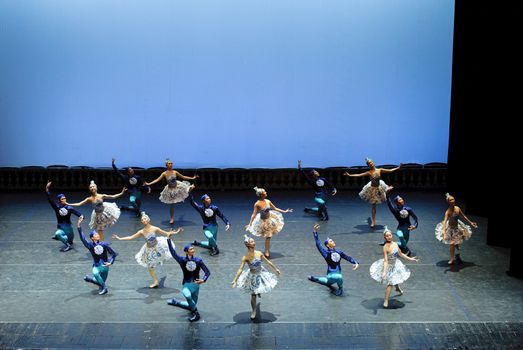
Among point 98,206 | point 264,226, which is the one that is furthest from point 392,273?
point 98,206

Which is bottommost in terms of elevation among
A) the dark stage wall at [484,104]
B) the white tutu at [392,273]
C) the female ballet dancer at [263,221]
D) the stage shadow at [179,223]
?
the stage shadow at [179,223]

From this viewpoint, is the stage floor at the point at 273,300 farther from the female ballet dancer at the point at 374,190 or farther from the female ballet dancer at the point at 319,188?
the female ballet dancer at the point at 374,190

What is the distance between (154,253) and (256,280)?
177cm

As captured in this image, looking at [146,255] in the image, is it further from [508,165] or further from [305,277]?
[508,165]

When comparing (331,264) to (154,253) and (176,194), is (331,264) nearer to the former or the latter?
(154,253)

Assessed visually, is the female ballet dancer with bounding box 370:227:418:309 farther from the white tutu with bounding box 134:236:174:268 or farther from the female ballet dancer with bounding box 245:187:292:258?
the white tutu with bounding box 134:236:174:268

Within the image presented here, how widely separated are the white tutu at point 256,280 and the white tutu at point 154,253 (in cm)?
145

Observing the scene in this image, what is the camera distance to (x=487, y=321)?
9594 millimetres

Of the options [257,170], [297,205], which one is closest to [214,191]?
[257,170]

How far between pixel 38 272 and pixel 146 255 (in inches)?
72.3

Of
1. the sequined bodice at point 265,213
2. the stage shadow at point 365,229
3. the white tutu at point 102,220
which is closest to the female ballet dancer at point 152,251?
the sequined bodice at point 265,213

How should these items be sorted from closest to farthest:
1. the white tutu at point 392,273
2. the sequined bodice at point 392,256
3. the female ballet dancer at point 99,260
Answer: the white tutu at point 392,273, the sequined bodice at point 392,256, the female ballet dancer at point 99,260

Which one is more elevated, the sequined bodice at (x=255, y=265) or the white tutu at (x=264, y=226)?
the sequined bodice at (x=255, y=265)

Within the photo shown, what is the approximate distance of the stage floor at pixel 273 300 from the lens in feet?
30.2
